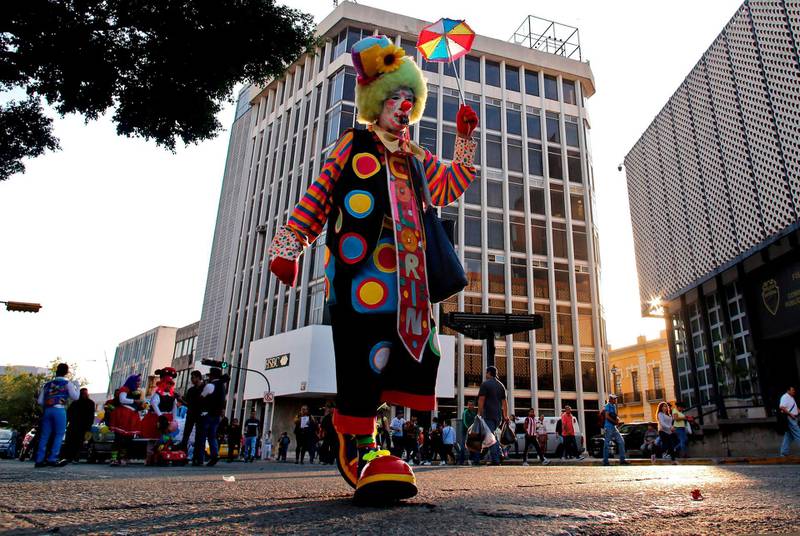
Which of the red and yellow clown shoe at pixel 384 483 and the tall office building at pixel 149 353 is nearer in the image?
the red and yellow clown shoe at pixel 384 483

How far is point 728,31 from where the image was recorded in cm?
2280

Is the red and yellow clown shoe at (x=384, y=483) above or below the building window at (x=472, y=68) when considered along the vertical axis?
below

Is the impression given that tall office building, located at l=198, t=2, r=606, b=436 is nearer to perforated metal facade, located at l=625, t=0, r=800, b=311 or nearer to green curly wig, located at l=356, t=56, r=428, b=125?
perforated metal facade, located at l=625, t=0, r=800, b=311

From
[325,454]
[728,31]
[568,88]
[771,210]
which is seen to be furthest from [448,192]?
[568,88]

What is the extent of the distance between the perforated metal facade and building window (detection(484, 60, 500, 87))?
11573 millimetres

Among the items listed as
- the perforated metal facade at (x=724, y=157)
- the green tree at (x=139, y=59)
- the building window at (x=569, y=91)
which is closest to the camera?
the green tree at (x=139, y=59)

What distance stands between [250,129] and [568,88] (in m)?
24.9

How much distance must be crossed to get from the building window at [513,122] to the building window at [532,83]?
2.33 metres

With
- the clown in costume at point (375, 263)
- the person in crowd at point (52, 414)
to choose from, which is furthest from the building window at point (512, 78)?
the clown in costume at point (375, 263)

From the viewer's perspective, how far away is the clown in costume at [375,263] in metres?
2.70

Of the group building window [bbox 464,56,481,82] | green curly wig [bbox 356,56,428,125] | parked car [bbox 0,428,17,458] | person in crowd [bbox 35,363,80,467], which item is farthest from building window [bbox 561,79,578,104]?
parked car [bbox 0,428,17,458]

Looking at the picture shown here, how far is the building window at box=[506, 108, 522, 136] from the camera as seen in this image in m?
36.8

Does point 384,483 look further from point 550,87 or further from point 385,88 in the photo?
point 550,87

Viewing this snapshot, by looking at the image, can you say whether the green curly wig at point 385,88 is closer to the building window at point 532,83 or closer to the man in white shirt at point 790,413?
the man in white shirt at point 790,413
